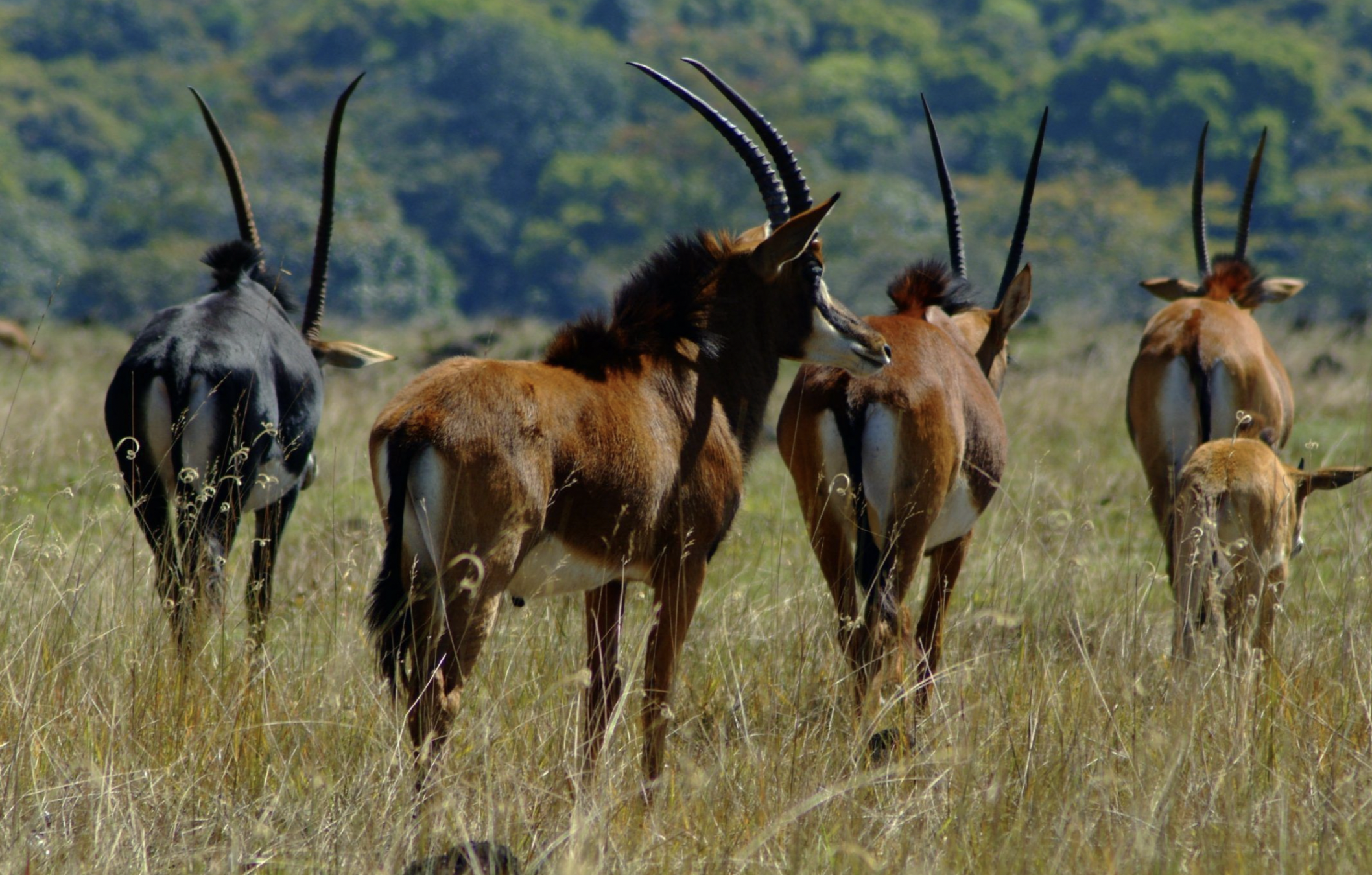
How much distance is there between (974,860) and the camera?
132 inches

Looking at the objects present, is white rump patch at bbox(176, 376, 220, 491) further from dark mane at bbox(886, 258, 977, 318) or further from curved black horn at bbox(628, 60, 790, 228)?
dark mane at bbox(886, 258, 977, 318)

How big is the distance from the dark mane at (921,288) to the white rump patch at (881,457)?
907mm

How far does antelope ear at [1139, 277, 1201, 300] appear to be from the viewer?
836 centimetres

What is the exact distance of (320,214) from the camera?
20.7 ft

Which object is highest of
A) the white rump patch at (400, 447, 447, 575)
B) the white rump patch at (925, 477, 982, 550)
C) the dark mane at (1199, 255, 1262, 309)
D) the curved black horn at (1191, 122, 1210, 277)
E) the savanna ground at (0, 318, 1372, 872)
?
the curved black horn at (1191, 122, 1210, 277)

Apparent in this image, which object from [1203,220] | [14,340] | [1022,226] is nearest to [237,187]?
[1022,226]

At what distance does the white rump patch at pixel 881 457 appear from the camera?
15.7ft

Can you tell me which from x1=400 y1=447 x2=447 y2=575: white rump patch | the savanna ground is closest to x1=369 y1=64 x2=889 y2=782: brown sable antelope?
x1=400 y1=447 x2=447 y2=575: white rump patch

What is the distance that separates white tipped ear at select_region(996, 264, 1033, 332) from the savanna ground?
0.94 m

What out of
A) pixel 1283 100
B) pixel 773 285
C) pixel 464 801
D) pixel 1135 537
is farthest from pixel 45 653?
pixel 1283 100

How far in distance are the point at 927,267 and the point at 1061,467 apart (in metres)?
5.09

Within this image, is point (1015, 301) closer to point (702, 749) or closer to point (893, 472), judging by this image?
point (893, 472)

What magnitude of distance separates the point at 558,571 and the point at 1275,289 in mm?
5656

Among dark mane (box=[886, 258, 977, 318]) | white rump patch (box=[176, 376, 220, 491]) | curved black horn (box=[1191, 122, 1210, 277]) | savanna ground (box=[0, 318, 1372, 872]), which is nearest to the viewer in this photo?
savanna ground (box=[0, 318, 1372, 872])
